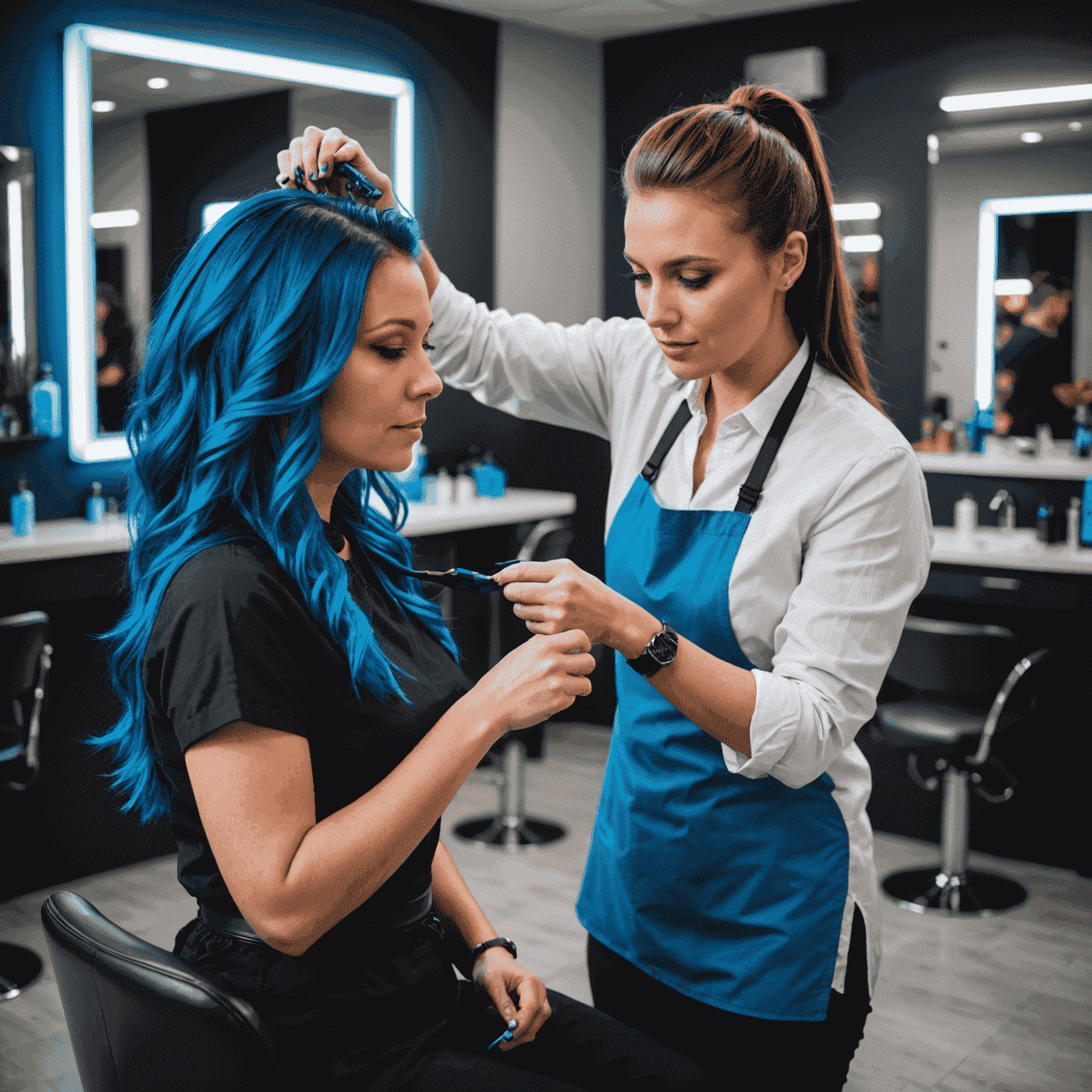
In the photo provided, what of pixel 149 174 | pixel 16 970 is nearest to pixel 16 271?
pixel 149 174

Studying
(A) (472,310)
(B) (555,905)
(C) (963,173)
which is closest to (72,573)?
(B) (555,905)

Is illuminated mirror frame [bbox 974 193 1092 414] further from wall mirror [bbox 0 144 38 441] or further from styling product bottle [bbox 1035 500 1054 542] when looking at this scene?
wall mirror [bbox 0 144 38 441]

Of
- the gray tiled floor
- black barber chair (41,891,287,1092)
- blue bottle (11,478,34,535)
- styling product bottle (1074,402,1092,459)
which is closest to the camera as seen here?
black barber chair (41,891,287,1092)

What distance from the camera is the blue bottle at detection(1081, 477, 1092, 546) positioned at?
3508 millimetres

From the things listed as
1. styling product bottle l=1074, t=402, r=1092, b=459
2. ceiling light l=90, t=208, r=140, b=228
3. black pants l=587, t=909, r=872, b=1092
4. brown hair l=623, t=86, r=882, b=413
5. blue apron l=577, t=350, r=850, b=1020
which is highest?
ceiling light l=90, t=208, r=140, b=228

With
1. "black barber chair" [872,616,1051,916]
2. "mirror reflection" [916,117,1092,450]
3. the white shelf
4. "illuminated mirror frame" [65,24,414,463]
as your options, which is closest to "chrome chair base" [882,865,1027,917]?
"black barber chair" [872,616,1051,916]

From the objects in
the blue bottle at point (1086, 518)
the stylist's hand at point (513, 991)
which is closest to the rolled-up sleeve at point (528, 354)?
the stylist's hand at point (513, 991)

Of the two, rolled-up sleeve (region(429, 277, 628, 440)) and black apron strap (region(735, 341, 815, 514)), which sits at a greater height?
rolled-up sleeve (region(429, 277, 628, 440))

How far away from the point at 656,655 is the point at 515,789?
271 cm

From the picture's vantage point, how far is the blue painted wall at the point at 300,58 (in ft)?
11.1

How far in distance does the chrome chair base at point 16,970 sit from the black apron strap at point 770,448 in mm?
2258

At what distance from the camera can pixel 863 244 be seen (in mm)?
4348

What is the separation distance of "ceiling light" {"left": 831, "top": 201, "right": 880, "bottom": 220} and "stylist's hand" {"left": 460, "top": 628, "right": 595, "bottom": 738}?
351 centimetres

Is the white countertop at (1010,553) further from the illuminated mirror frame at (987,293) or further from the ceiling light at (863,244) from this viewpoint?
the ceiling light at (863,244)
